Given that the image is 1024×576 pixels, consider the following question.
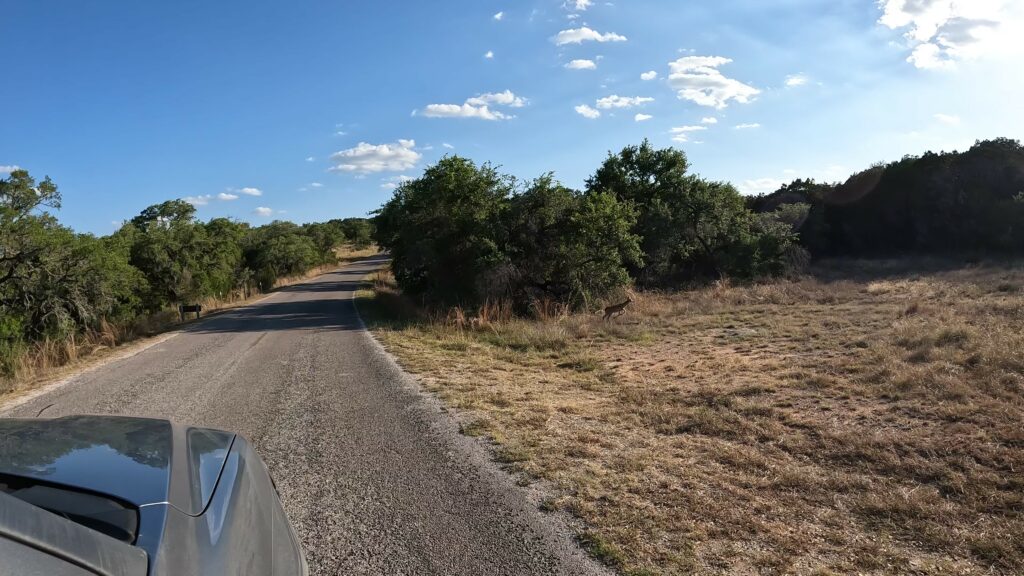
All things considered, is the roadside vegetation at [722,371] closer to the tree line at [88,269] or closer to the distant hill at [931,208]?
the distant hill at [931,208]

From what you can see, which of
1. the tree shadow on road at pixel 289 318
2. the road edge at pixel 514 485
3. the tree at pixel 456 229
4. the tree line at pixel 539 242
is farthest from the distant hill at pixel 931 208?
the road edge at pixel 514 485

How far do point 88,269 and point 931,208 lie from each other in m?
34.3

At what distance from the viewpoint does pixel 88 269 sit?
16.8 meters

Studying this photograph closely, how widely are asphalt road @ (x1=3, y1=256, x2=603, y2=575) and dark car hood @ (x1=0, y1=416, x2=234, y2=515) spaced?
153 cm

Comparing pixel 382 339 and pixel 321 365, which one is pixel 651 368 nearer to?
pixel 321 365

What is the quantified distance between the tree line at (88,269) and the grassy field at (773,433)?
1026 centimetres

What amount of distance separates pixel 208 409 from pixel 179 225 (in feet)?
79.1

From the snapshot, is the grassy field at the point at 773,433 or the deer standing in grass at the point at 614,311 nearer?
the grassy field at the point at 773,433

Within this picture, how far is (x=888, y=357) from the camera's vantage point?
862cm

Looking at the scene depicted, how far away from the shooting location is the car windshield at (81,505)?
5.18 ft

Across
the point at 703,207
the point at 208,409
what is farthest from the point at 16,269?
the point at 703,207

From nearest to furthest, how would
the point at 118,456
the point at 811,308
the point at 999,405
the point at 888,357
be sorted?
the point at 118,456 < the point at 999,405 < the point at 888,357 < the point at 811,308

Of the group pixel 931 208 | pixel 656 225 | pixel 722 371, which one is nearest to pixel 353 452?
pixel 722 371

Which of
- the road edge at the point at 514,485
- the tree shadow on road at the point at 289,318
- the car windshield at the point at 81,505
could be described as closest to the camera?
the car windshield at the point at 81,505
